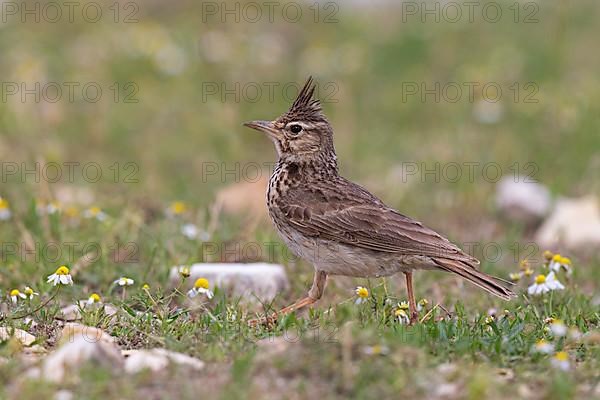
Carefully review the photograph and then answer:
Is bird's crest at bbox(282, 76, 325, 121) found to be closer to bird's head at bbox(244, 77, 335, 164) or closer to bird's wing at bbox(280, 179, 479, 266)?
bird's head at bbox(244, 77, 335, 164)

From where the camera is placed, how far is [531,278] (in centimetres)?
739

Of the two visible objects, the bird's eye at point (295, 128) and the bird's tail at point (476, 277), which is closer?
the bird's tail at point (476, 277)

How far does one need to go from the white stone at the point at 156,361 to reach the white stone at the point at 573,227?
4596 mm

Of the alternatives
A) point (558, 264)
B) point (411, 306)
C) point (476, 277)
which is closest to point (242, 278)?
point (411, 306)

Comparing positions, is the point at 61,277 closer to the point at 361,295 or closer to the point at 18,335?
the point at 18,335

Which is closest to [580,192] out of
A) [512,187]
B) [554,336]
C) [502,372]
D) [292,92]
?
[512,187]

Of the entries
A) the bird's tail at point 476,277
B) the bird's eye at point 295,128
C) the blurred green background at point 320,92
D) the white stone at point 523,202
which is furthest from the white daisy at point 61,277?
the white stone at point 523,202

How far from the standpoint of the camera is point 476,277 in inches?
234

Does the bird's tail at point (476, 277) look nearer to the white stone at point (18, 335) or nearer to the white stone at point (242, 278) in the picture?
the white stone at point (242, 278)

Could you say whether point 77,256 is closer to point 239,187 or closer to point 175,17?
point 239,187

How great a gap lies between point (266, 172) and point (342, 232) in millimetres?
4484

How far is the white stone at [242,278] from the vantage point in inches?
271

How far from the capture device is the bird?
6.09m

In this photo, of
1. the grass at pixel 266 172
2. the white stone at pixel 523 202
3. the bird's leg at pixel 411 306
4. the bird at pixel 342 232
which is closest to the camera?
the grass at pixel 266 172
